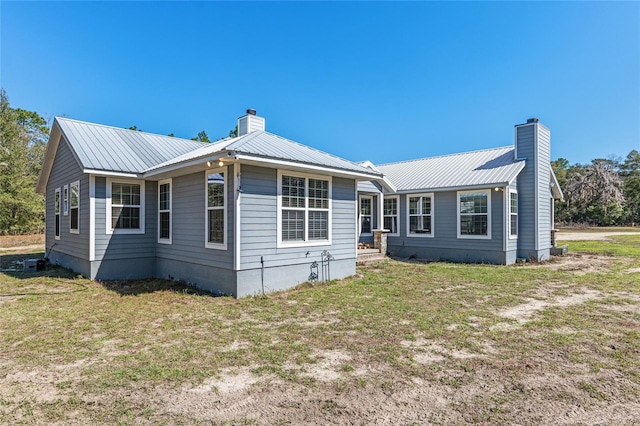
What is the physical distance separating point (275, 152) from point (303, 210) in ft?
5.10

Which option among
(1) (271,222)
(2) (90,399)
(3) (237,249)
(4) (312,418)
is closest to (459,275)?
(1) (271,222)

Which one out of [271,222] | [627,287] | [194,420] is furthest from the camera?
[627,287]

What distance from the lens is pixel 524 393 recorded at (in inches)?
129

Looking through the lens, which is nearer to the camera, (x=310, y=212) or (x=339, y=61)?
(x=310, y=212)

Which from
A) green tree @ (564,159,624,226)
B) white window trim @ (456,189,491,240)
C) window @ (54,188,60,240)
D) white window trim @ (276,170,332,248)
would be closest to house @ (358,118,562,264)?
white window trim @ (456,189,491,240)

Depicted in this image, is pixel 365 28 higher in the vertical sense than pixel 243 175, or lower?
higher

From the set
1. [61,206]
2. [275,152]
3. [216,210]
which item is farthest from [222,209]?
[61,206]

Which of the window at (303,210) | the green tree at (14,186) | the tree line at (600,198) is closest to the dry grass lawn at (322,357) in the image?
the window at (303,210)

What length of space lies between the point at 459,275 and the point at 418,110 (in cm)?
1496

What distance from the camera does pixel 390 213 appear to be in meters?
15.6

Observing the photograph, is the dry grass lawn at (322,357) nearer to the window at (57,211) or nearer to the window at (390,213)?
the window at (57,211)

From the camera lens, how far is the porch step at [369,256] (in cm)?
1305

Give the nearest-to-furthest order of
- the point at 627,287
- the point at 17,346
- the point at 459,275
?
the point at 17,346 < the point at 627,287 < the point at 459,275

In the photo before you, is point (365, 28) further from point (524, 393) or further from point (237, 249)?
point (524, 393)
